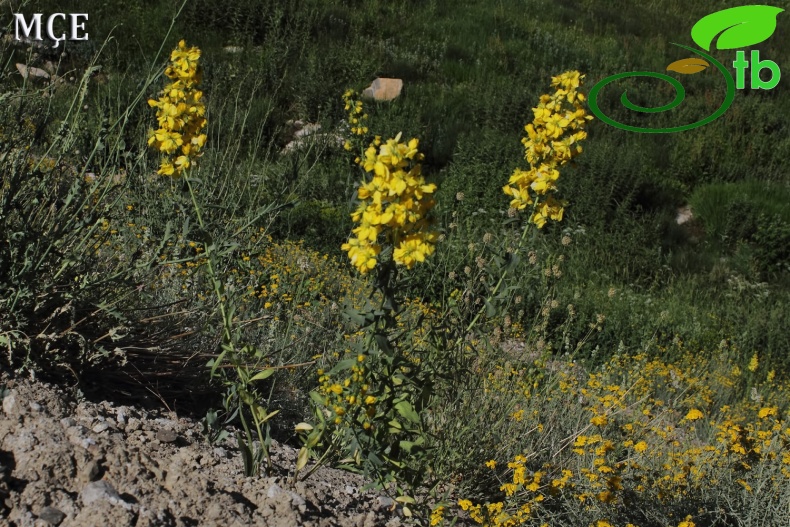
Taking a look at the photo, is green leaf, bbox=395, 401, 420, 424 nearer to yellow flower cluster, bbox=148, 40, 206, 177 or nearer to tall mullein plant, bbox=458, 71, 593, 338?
tall mullein plant, bbox=458, 71, 593, 338

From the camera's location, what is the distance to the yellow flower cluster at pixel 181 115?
7.07 ft

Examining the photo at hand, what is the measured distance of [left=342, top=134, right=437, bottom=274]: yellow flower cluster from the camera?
1.80 metres

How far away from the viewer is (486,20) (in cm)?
1229

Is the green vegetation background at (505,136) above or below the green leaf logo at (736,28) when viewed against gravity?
below

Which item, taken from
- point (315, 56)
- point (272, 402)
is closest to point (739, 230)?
point (315, 56)

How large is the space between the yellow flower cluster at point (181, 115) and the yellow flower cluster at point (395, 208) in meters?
0.57

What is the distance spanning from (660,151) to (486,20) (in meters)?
4.47

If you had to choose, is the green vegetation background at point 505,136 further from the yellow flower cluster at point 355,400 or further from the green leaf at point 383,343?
the green leaf at point 383,343

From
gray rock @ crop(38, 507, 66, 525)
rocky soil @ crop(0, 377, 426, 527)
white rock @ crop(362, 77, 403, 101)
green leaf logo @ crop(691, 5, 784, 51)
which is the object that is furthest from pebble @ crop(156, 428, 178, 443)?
green leaf logo @ crop(691, 5, 784, 51)

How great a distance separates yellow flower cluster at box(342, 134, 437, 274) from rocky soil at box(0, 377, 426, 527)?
2.38ft

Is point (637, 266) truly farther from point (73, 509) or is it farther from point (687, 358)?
point (73, 509)

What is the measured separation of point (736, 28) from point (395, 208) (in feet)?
44.7

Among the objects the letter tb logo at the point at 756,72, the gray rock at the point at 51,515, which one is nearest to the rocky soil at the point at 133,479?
the gray rock at the point at 51,515

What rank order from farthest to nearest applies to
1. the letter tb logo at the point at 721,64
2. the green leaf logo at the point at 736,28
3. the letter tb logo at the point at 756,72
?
the green leaf logo at the point at 736,28
the letter tb logo at the point at 756,72
the letter tb logo at the point at 721,64
